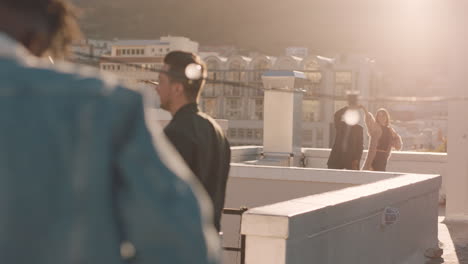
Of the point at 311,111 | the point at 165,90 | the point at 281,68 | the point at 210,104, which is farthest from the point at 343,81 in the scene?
the point at 165,90

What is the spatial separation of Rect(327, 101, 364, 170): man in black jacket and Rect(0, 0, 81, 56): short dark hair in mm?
9602

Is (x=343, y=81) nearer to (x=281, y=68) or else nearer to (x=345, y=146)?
(x=281, y=68)

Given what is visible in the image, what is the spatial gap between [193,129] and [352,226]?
10.1 feet

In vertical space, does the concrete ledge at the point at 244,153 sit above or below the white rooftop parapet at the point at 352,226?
above

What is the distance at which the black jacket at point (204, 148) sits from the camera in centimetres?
365

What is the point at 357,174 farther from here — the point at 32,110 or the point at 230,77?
the point at 230,77

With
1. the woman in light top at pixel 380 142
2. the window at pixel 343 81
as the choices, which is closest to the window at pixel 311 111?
the window at pixel 343 81

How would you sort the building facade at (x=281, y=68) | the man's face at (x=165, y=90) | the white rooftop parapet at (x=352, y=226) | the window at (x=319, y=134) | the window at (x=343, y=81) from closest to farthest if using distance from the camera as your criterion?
the man's face at (x=165, y=90), the white rooftop parapet at (x=352, y=226), the building facade at (x=281, y=68), the window at (x=343, y=81), the window at (x=319, y=134)

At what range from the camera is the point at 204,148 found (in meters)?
3.68

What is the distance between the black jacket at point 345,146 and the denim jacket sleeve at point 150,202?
9.69 meters

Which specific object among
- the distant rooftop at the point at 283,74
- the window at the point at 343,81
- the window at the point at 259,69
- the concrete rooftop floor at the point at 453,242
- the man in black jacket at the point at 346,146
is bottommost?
the concrete rooftop floor at the point at 453,242

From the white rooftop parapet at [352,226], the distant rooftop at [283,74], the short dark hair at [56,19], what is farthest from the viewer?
the distant rooftop at [283,74]

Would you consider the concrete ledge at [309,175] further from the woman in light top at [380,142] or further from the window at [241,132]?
the window at [241,132]

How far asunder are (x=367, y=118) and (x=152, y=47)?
107510mm
